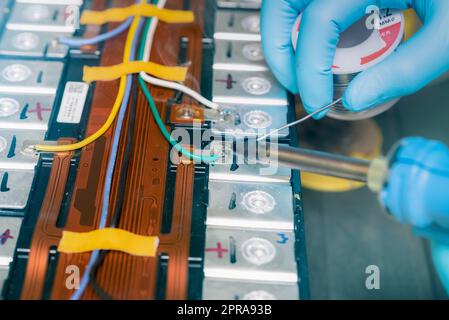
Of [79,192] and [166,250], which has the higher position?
[79,192]

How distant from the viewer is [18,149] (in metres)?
1.60

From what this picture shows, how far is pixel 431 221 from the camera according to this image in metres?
1.32

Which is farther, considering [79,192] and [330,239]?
[330,239]

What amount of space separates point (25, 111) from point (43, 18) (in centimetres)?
45

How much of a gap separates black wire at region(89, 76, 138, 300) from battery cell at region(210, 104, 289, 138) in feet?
0.82

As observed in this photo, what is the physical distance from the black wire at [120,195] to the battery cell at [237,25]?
409mm

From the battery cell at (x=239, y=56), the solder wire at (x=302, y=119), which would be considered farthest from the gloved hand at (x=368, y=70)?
the battery cell at (x=239, y=56)

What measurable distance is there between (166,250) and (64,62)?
797mm

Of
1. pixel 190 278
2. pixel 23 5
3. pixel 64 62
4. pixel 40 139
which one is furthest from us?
pixel 23 5

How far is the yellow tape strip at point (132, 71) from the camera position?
1.76 m

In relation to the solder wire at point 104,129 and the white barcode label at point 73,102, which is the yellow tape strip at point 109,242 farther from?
→ the white barcode label at point 73,102
